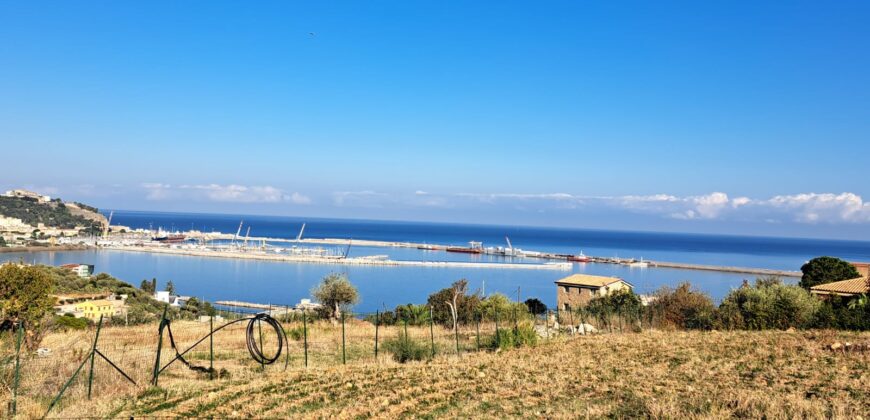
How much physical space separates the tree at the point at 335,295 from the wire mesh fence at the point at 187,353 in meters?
8.90

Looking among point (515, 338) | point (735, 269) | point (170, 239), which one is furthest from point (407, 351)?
point (170, 239)

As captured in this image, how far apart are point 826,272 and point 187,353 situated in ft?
102

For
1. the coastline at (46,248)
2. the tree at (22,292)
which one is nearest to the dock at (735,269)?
the tree at (22,292)

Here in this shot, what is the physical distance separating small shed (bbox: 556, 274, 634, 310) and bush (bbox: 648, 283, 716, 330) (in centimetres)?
828

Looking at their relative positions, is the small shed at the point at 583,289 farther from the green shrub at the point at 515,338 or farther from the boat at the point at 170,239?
the boat at the point at 170,239

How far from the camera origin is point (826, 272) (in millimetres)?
30609

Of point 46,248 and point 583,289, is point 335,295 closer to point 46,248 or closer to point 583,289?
point 583,289

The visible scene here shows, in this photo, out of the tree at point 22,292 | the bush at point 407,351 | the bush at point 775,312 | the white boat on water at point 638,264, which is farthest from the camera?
the white boat on water at point 638,264

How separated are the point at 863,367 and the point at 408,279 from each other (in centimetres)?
7214

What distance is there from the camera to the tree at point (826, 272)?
3042 centimetres

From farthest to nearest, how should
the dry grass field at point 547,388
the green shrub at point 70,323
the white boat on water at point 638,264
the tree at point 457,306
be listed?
the white boat on water at point 638,264 < the tree at point 457,306 < the green shrub at point 70,323 < the dry grass field at point 547,388

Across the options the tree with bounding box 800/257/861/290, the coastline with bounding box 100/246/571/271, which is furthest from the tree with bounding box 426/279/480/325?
the coastline with bounding box 100/246/571/271

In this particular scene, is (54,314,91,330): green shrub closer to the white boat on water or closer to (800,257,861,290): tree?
(800,257,861,290): tree

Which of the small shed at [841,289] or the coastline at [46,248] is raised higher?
the small shed at [841,289]
